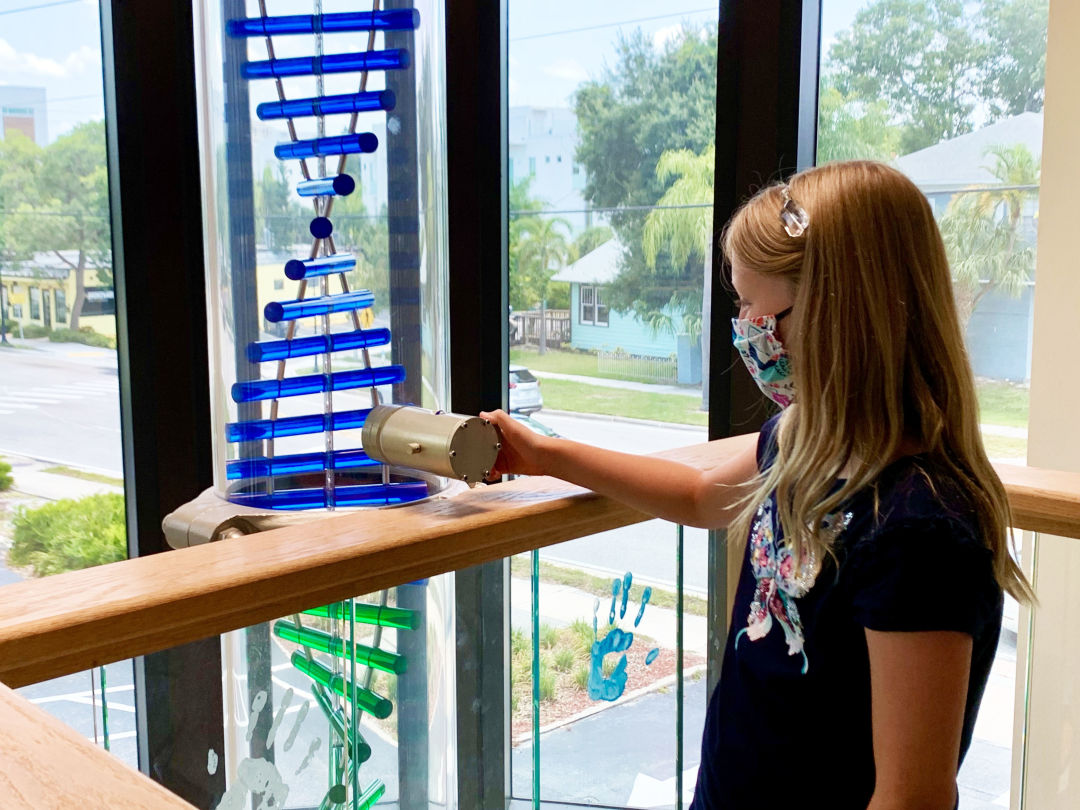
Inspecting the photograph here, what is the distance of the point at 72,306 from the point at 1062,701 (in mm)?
1964

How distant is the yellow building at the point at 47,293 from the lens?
2273 millimetres

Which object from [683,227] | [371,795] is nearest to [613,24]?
[683,227]

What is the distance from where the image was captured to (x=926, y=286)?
1044mm

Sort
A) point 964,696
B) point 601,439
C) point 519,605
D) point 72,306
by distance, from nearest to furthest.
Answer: point 964,696, point 519,605, point 72,306, point 601,439

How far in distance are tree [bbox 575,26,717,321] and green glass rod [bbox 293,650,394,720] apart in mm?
1584

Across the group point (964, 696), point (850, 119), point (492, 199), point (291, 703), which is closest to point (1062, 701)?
point (964, 696)

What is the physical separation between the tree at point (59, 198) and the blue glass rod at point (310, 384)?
3.54 feet

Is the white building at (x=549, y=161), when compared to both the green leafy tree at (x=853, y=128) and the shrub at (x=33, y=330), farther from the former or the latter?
the shrub at (x=33, y=330)

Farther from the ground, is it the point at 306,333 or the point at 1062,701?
the point at 306,333

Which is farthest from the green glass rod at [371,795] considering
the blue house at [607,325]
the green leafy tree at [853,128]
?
the green leafy tree at [853,128]

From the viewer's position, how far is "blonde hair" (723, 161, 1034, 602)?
1.01 metres

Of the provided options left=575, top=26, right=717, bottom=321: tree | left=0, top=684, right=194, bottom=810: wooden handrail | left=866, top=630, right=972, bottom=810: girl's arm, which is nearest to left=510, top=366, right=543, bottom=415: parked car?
left=575, top=26, right=717, bottom=321: tree

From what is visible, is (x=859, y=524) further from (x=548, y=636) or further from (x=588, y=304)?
(x=588, y=304)

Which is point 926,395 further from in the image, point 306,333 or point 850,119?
point 850,119
